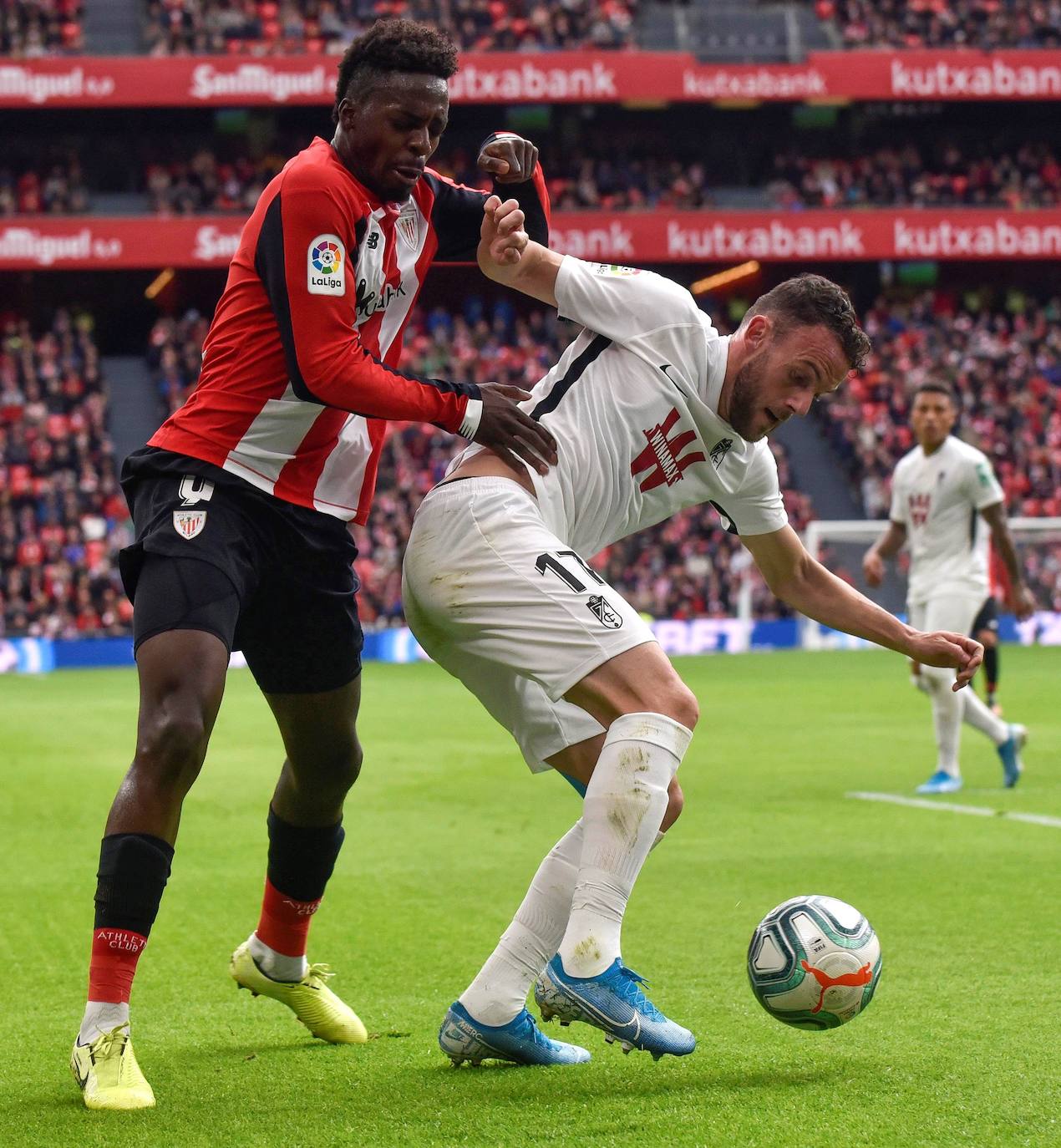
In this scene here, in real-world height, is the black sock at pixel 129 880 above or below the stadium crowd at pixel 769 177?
below

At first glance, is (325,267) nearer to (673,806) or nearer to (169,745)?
(169,745)

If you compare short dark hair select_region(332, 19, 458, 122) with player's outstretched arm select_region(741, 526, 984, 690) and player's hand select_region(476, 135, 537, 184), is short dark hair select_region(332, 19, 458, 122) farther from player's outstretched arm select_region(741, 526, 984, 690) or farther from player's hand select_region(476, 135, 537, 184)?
player's outstretched arm select_region(741, 526, 984, 690)

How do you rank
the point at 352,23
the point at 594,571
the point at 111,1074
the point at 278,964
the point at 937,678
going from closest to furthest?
the point at 111,1074 < the point at 594,571 < the point at 278,964 < the point at 937,678 < the point at 352,23

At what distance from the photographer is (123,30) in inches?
1420

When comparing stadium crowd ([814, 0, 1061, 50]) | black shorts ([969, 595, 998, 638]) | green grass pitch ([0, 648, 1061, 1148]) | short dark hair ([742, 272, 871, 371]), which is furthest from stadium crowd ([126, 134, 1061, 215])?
short dark hair ([742, 272, 871, 371])

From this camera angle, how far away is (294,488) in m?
4.18

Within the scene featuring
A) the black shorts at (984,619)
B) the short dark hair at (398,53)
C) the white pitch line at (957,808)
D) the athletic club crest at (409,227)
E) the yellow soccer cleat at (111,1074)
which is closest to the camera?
the yellow soccer cleat at (111,1074)

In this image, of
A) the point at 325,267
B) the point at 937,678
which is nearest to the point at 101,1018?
the point at 325,267

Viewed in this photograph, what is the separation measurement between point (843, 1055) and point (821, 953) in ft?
0.89

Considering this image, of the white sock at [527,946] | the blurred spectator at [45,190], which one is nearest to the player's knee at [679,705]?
the white sock at [527,946]

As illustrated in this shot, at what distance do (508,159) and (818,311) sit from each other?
3.10ft

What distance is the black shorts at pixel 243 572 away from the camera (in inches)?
153

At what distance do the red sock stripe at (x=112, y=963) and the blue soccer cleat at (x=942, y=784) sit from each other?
7.08 m

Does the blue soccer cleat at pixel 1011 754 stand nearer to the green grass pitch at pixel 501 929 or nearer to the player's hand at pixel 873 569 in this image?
the green grass pitch at pixel 501 929
